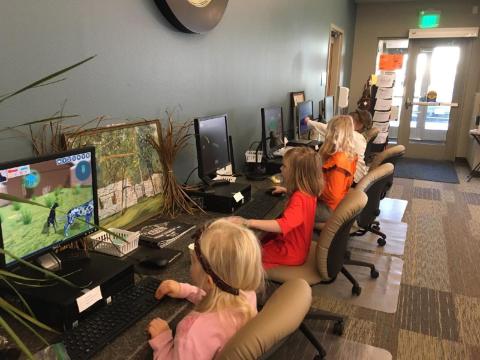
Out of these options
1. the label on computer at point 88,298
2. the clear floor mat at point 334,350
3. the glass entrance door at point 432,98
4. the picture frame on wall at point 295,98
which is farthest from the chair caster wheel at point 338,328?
the glass entrance door at point 432,98

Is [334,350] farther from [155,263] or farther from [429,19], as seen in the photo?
[429,19]

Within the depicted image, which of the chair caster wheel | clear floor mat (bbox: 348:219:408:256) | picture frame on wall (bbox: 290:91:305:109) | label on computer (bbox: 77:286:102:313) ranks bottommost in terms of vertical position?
clear floor mat (bbox: 348:219:408:256)

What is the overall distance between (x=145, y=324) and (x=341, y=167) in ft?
6.21

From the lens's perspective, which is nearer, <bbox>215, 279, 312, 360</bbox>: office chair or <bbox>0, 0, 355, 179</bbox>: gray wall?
<bbox>215, 279, 312, 360</bbox>: office chair

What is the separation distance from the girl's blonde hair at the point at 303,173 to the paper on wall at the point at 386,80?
488 centimetres

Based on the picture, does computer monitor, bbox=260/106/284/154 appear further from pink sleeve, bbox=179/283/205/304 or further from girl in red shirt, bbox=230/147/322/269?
pink sleeve, bbox=179/283/205/304

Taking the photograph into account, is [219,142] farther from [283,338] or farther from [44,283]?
[283,338]

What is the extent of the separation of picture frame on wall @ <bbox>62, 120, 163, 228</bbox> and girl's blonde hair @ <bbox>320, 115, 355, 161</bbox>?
4.28 feet

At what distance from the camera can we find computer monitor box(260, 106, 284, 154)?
116 inches

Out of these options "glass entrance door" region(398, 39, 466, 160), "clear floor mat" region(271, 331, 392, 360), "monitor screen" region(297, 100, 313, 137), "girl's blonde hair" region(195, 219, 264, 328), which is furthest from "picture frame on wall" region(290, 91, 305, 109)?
"glass entrance door" region(398, 39, 466, 160)

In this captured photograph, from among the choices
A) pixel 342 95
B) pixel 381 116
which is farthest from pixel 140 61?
pixel 381 116

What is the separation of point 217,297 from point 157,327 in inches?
7.6

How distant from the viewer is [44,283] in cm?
116

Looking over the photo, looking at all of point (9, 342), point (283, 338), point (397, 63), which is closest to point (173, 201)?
point (9, 342)
